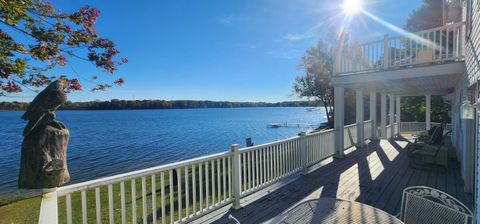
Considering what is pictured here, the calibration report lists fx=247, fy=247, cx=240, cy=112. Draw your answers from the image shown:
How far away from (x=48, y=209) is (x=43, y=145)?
1.55 feet

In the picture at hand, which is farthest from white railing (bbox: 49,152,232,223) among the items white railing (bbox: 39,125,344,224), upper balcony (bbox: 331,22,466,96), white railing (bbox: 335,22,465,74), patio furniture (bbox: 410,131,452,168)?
patio furniture (bbox: 410,131,452,168)

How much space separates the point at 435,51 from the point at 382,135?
5607 millimetres

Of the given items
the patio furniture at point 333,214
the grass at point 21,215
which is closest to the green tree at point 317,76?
the patio furniture at point 333,214

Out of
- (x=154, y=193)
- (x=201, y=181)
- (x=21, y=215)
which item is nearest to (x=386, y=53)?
(x=201, y=181)

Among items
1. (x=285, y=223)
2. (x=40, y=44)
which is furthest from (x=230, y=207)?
(x=40, y=44)

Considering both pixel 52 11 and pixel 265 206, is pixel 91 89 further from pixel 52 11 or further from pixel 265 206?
pixel 265 206

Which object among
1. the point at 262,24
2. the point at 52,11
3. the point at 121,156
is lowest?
the point at 121,156

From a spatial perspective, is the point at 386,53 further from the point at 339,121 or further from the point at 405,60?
the point at 339,121

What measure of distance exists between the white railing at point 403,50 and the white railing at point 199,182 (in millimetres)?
2038

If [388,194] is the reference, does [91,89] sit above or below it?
above

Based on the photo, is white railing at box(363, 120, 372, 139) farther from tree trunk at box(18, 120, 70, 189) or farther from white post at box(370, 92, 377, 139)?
→ tree trunk at box(18, 120, 70, 189)

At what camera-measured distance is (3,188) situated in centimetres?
A: 984

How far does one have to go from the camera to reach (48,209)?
70.9 inches

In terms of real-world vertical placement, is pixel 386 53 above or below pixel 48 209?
above
